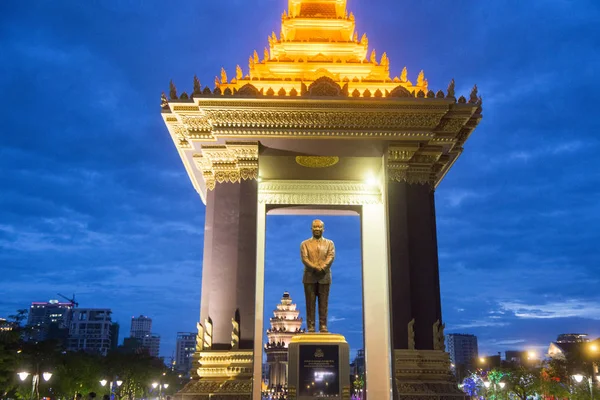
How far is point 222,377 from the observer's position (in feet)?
53.3

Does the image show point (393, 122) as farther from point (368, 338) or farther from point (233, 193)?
point (368, 338)

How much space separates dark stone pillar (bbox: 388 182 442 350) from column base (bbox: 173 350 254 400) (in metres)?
3.96

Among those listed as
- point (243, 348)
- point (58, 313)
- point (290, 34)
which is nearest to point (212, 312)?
point (243, 348)

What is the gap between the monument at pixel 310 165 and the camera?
16422 millimetres

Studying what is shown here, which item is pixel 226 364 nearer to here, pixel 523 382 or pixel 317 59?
pixel 317 59

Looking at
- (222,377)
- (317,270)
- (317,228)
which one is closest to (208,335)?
(222,377)

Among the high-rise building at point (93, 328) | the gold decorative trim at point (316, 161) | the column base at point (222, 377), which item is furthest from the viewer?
the high-rise building at point (93, 328)

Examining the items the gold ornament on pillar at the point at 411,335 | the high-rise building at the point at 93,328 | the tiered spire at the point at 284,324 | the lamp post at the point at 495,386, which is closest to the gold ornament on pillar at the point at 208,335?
the gold ornament on pillar at the point at 411,335

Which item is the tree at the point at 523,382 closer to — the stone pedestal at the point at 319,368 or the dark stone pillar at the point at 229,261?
the stone pedestal at the point at 319,368

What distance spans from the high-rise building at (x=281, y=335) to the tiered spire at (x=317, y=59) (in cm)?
4071

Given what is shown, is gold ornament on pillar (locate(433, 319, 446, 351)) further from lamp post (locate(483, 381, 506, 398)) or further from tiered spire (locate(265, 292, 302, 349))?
tiered spire (locate(265, 292, 302, 349))

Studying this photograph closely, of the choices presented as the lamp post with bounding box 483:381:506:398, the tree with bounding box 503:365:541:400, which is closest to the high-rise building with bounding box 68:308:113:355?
the lamp post with bounding box 483:381:506:398

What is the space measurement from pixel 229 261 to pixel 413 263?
5.12 m

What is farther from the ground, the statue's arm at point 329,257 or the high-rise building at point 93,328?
the high-rise building at point 93,328
